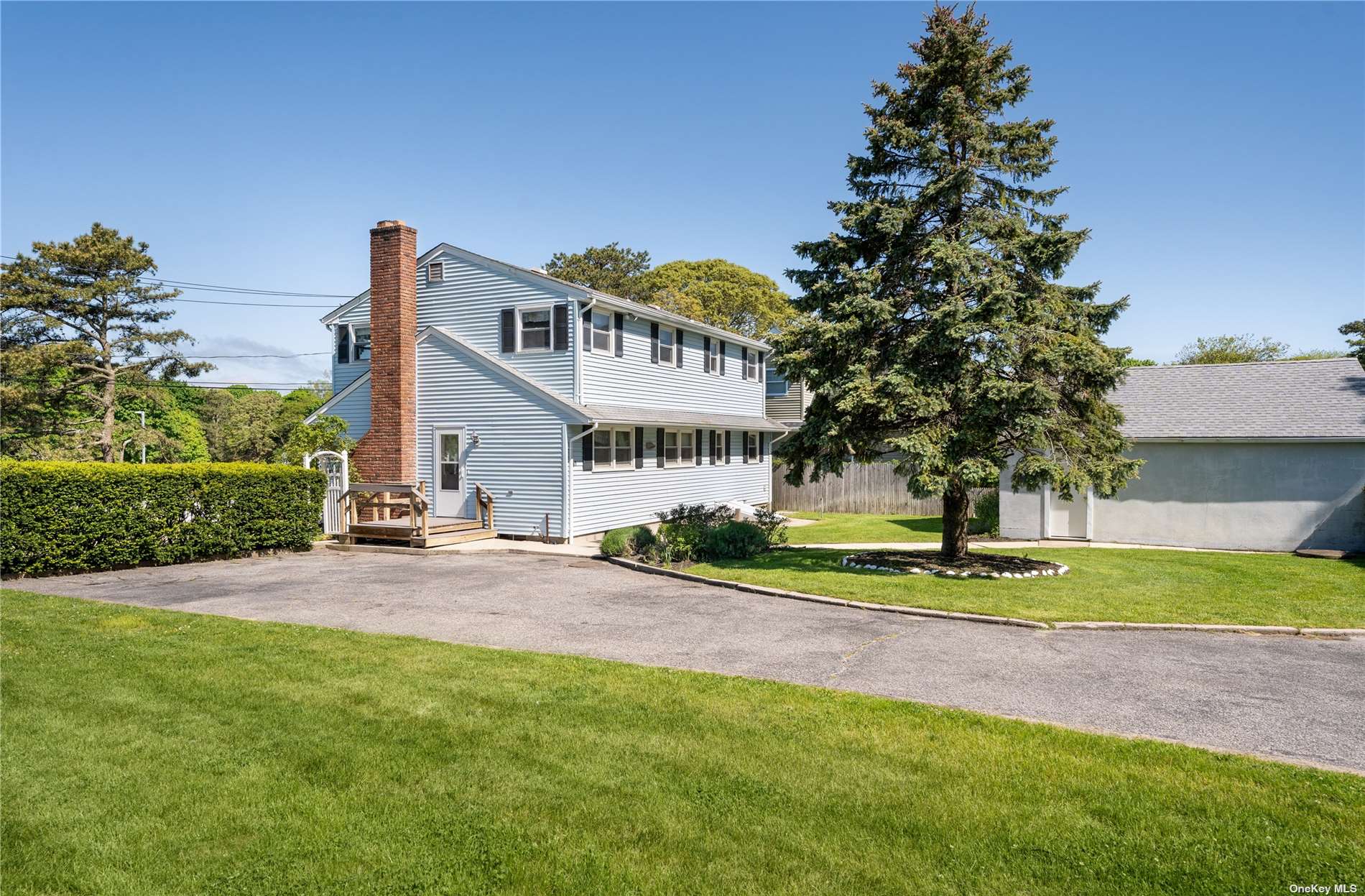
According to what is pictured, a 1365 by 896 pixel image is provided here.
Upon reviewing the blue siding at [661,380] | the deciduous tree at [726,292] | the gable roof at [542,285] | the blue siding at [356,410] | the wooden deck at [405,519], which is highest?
the deciduous tree at [726,292]

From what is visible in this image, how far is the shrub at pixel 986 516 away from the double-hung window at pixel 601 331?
11.2 meters

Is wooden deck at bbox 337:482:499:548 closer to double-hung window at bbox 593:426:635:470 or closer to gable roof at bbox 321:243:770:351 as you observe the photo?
double-hung window at bbox 593:426:635:470

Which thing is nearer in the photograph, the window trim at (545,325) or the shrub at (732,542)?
the shrub at (732,542)

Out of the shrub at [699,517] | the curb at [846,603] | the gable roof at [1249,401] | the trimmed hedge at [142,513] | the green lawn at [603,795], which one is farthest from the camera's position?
the shrub at [699,517]

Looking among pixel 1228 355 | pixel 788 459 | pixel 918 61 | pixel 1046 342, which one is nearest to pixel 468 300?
pixel 788 459

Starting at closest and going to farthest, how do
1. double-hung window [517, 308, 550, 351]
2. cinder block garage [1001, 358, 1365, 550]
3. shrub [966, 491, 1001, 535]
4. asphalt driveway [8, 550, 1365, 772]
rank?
asphalt driveway [8, 550, 1365, 772] → cinder block garage [1001, 358, 1365, 550] → double-hung window [517, 308, 550, 351] → shrub [966, 491, 1001, 535]

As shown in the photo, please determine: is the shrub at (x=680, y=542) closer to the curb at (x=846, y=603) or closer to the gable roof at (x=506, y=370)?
the curb at (x=846, y=603)

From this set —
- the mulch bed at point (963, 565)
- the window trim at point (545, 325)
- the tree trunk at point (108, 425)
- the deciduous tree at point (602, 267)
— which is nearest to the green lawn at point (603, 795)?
the mulch bed at point (963, 565)

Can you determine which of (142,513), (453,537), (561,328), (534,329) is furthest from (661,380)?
(142,513)

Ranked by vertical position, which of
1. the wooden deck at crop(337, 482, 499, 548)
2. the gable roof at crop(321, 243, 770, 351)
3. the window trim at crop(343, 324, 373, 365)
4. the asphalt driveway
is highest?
Result: the gable roof at crop(321, 243, 770, 351)

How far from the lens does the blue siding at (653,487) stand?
20328mm

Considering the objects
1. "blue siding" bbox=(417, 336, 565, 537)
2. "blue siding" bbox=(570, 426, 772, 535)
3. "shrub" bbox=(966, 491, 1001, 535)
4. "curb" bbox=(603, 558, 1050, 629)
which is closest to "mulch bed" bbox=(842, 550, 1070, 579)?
"curb" bbox=(603, 558, 1050, 629)

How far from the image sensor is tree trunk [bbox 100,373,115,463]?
32219 millimetres

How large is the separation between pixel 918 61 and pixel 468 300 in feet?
43.2
